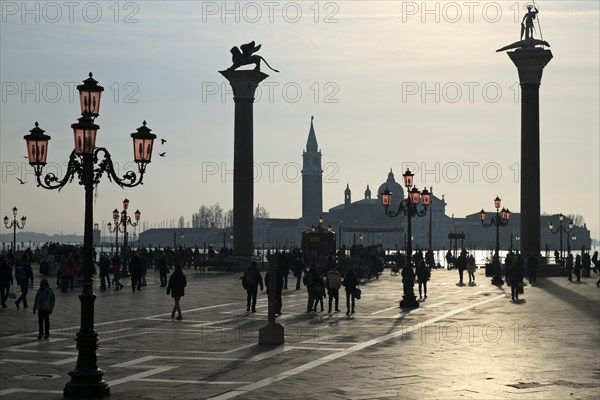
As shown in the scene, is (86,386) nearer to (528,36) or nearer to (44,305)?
(44,305)

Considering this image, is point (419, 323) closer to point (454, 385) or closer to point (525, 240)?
point (454, 385)

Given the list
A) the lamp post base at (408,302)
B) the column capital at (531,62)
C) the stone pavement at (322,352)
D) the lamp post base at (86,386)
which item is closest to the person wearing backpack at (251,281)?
the stone pavement at (322,352)

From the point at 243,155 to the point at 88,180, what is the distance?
4881cm

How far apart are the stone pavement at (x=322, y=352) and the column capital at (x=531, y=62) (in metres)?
25.8

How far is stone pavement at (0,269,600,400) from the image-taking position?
15.8m

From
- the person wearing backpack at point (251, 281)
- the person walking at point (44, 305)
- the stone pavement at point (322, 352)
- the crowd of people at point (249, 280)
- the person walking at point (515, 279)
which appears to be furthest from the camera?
the person walking at point (515, 279)

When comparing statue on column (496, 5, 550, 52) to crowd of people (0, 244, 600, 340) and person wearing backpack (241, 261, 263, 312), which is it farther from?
person wearing backpack (241, 261, 263, 312)

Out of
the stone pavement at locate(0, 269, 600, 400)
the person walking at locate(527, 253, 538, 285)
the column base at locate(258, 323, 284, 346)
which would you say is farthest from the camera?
the person walking at locate(527, 253, 538, 285)

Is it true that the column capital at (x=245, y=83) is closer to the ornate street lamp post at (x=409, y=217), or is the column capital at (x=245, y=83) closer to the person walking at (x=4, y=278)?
the ornate street lamp post at (x=409, y=217)

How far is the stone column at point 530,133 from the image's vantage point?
58.1 metres

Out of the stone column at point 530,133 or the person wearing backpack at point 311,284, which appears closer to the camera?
the person wearing backpack at point 311,284

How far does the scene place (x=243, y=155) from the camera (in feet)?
211

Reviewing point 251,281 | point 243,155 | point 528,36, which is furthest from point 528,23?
point 251,281

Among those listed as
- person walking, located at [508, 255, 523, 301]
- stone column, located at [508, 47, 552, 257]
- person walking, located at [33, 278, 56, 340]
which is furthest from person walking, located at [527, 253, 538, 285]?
person walking, located at [33, 278, 56, 340]
